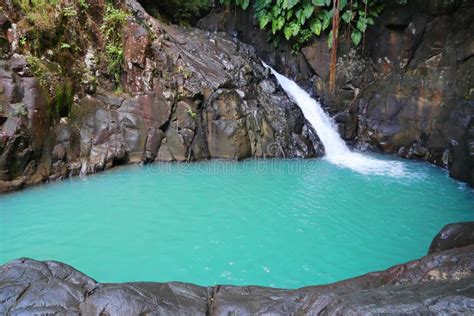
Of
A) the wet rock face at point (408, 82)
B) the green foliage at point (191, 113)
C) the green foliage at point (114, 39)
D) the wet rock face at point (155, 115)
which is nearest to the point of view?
the wet rock face at point (155, 115)

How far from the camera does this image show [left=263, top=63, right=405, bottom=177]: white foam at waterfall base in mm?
8922

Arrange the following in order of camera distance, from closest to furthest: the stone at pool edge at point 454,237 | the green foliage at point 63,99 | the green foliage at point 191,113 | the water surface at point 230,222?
the stone at pool edge at point 454,237, the water surface at point 230,222, the green foliage at point 63,99, the green foliage at point 191,113

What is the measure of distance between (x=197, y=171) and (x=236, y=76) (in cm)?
336

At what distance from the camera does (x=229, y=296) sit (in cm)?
276

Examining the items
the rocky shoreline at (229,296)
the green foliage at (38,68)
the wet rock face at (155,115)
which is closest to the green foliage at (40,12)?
the green foliage at (38,68)

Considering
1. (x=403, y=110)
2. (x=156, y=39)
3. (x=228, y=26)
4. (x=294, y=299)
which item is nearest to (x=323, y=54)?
(x=403, y=110)

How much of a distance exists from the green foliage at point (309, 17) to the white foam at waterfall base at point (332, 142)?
1.51m

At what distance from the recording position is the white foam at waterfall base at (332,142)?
8922mm

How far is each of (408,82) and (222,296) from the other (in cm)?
961

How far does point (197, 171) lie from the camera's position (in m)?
8.38

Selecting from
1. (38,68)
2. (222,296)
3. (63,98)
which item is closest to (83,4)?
(38,68)

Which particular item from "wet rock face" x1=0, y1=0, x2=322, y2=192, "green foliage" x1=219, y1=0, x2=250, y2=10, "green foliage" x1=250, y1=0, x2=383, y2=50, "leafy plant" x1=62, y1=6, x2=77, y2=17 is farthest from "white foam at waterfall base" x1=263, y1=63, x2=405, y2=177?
"leafy plant" x1=62, y1=6, x2=77, y2=17

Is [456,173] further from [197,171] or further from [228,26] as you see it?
[228,26]

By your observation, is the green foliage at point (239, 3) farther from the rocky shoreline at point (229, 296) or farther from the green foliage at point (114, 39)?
the rocky shoreline at point (229, 296)
